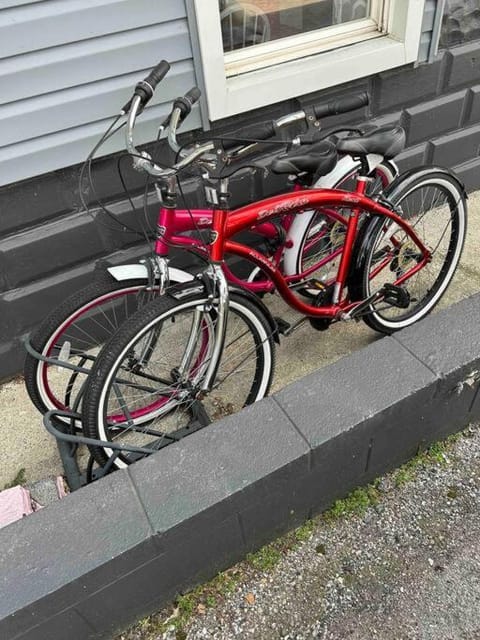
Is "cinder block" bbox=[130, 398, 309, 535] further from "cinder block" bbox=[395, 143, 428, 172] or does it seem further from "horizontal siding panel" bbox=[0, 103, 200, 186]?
"cinder block" bbox=[395, 143, 428, 172]

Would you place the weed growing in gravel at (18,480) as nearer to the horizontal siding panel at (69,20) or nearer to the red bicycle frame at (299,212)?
the red bicycle frame at (299,212)

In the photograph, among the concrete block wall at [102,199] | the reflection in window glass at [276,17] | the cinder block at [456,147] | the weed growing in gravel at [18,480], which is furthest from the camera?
the cinder block at [456,147]

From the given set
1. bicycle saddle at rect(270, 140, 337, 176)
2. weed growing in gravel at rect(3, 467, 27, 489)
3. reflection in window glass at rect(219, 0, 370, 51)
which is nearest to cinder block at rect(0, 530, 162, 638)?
weed growing in gravel at rect(3, 467, 27, 489)

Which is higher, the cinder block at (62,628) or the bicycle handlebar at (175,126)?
the bicycle handlebar at (175,126)

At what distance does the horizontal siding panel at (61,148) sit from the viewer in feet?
7.47

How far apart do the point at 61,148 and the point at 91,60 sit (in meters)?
0.39

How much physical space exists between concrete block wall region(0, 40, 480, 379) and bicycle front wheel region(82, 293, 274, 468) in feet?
2.14

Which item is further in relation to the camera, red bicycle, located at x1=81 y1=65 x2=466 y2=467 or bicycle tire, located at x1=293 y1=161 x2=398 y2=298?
bicycle tire, located at x1=293 y1=161 x2=398 y2=298

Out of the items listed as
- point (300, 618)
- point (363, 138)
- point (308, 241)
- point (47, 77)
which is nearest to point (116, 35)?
point (47, 77)

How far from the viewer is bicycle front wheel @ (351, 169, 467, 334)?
8.22ft

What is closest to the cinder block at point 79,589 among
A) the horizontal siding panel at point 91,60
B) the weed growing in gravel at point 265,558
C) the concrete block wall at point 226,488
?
the concrete block wall at point 226,488

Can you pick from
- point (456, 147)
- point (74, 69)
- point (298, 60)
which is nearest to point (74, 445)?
point (74, 69)

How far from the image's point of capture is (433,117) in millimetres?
3387

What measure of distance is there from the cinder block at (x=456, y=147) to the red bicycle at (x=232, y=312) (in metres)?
0.65
